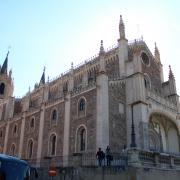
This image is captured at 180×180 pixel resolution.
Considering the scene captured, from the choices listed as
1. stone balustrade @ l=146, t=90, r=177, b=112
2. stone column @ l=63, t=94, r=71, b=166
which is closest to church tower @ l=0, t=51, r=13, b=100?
stone column @ l=63, t=94, r=71, b=166

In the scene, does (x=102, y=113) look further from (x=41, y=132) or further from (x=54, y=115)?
(x=41, y=132)

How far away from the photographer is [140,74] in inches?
1087

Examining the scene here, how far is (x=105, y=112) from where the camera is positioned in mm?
24844

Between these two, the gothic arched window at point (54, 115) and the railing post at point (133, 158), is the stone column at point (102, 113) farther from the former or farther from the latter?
the gothic arched window at point (54, 115)

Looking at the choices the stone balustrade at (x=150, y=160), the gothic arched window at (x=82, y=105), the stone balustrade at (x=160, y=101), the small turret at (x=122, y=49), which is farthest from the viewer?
the small turret at (x=122, y=49)

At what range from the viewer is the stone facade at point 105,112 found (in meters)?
25.2

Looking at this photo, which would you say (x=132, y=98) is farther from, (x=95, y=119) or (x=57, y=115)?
(x=57, y=115)

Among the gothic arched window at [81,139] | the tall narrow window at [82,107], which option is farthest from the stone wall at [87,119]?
the gothic arched window at [81,139]

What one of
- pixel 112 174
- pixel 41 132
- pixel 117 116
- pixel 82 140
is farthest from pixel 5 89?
pixel 112 174

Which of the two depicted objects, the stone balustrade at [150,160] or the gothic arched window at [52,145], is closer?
the stone balustrade at [150,160]

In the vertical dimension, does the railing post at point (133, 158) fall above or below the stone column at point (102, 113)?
below

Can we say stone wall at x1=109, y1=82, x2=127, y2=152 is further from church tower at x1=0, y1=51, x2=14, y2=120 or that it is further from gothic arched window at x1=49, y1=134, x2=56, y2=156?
church tower at x1=0, y1=51, x2=14, y2=120

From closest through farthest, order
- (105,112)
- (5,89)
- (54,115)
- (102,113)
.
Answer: (102,113) < (105,112) < (54,115) < (5,89)

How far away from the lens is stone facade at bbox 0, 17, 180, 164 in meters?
25.2
